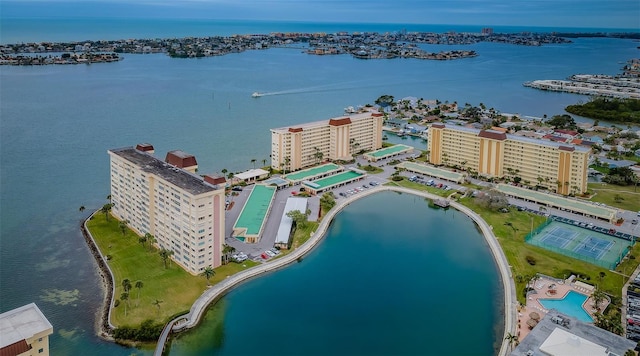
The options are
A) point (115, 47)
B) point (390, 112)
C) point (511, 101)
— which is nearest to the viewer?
point (390, 112)

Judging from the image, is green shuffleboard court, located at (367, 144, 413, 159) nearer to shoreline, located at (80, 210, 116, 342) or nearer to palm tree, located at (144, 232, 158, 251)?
palm tree, located at (144, 232, 158, 251)

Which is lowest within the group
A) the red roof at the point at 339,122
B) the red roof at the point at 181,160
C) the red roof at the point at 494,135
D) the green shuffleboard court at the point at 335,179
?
the green shuffleboard court at the point at 335,179

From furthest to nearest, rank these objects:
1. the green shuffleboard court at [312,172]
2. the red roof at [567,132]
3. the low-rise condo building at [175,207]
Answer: the red roof at [567,132]
the green shuffleboard court at [312,172]
the low-rise condo building at [175,207]

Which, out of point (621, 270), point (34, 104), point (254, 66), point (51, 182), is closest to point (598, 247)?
point (621, 270)

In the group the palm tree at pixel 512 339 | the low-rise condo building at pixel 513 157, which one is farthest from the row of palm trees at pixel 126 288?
the low-rise condo building at pixel 513 157

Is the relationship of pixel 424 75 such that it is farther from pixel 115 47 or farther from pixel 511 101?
pixel 115 47

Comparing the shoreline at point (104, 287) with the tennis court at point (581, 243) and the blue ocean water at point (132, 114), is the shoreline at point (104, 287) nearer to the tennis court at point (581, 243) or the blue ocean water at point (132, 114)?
the blue ocean water at point (132, 114)

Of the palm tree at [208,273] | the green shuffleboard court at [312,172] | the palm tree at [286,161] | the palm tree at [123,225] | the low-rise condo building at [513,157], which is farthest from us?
the palm tree at [286,161]
